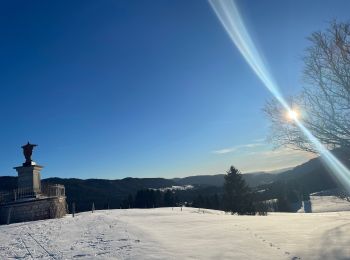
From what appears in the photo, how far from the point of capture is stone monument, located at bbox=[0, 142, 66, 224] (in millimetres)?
24812

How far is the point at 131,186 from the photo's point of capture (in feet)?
614

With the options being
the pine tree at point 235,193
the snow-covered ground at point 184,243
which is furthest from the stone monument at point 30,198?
the pine tree at point 235,193

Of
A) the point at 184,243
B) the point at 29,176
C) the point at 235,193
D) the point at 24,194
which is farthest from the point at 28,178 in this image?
the point at 235,193

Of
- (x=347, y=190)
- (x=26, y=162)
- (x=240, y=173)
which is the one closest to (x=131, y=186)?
(x=240, y=173)

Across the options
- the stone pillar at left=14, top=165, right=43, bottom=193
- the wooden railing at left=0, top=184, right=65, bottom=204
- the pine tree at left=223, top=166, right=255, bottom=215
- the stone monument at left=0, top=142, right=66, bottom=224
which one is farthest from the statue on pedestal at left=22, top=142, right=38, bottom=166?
the pine tree at left=223, top=166, right=255, bottom=215

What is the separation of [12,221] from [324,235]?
19.9 m

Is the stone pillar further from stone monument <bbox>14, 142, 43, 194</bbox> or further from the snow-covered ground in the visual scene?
the snow-covered ground

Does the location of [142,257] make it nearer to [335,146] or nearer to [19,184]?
[335,146]

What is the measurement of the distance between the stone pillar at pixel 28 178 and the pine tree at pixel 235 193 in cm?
3206

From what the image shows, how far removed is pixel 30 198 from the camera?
25.6 m

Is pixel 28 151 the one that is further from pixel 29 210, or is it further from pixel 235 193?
pixel 235 193

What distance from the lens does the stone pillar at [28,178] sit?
26688 millimetres

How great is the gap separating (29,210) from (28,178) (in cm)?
267

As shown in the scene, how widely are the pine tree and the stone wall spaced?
31982mm
